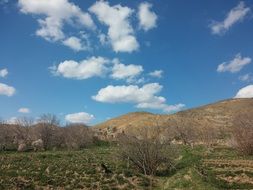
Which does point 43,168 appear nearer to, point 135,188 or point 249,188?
point 135,188

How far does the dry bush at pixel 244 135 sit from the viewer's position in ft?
159

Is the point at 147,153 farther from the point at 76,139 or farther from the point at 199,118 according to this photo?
the point at 199,118

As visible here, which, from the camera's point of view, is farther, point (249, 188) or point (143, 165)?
point (143, 165)

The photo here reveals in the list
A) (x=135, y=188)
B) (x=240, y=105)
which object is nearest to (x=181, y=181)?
(x=135, y=188)

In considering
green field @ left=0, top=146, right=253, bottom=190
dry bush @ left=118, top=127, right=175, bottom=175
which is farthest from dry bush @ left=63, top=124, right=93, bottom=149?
dry bush @ left=118, top=127, right=175, bottom=175

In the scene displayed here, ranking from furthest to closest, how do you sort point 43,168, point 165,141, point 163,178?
1. point 165,141
2. point 43,168
3. point 163,178

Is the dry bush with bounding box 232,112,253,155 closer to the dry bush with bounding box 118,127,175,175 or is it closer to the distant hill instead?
the dry bush with bounding box 118,127,175,175

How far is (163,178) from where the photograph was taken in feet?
109

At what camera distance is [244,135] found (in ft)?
159

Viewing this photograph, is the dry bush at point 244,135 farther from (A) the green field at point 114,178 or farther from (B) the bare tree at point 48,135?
(B) the bare tree at point 48,135

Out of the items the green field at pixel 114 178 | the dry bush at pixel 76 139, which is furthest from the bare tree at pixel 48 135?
the green field at pixel 114 178

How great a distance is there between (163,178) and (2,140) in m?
52.2

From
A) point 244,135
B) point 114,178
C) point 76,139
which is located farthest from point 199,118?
point 114,178

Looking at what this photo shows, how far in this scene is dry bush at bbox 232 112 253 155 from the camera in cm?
4831
